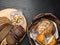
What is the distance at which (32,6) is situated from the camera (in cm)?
147

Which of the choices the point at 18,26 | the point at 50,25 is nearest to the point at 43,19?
the point at 50,25

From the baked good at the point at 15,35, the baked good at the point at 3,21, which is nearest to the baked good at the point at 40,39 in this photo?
the baked good at the point at 15,35

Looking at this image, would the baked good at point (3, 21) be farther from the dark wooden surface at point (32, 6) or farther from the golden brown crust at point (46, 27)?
the golden brown crust at point (46, 27)

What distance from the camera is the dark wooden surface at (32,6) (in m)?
1.43

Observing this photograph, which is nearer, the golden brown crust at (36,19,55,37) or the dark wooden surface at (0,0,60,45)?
the golden brown crust at (36,19,55,37)

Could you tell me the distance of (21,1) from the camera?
149 cm

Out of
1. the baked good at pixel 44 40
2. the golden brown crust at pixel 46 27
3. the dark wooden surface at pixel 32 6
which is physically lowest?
the baked good at pixel 44 40

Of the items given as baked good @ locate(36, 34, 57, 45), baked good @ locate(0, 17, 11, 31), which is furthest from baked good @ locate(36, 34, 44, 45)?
baked good @ locate(0, 17, 11, 31)

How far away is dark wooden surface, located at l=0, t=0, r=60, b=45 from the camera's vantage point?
1435 mm

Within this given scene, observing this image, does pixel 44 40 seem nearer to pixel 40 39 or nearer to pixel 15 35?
pixel 40 39

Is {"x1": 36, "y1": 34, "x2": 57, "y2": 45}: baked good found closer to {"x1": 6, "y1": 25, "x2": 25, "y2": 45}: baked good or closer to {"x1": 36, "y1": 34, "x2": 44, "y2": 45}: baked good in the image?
{"x1": 36, "y1": 34, "x2": 44, "y2": 45}: baked good

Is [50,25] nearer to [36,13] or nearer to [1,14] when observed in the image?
[36,13]

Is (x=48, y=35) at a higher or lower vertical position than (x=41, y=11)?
lower

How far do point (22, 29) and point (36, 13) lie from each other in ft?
0.54
